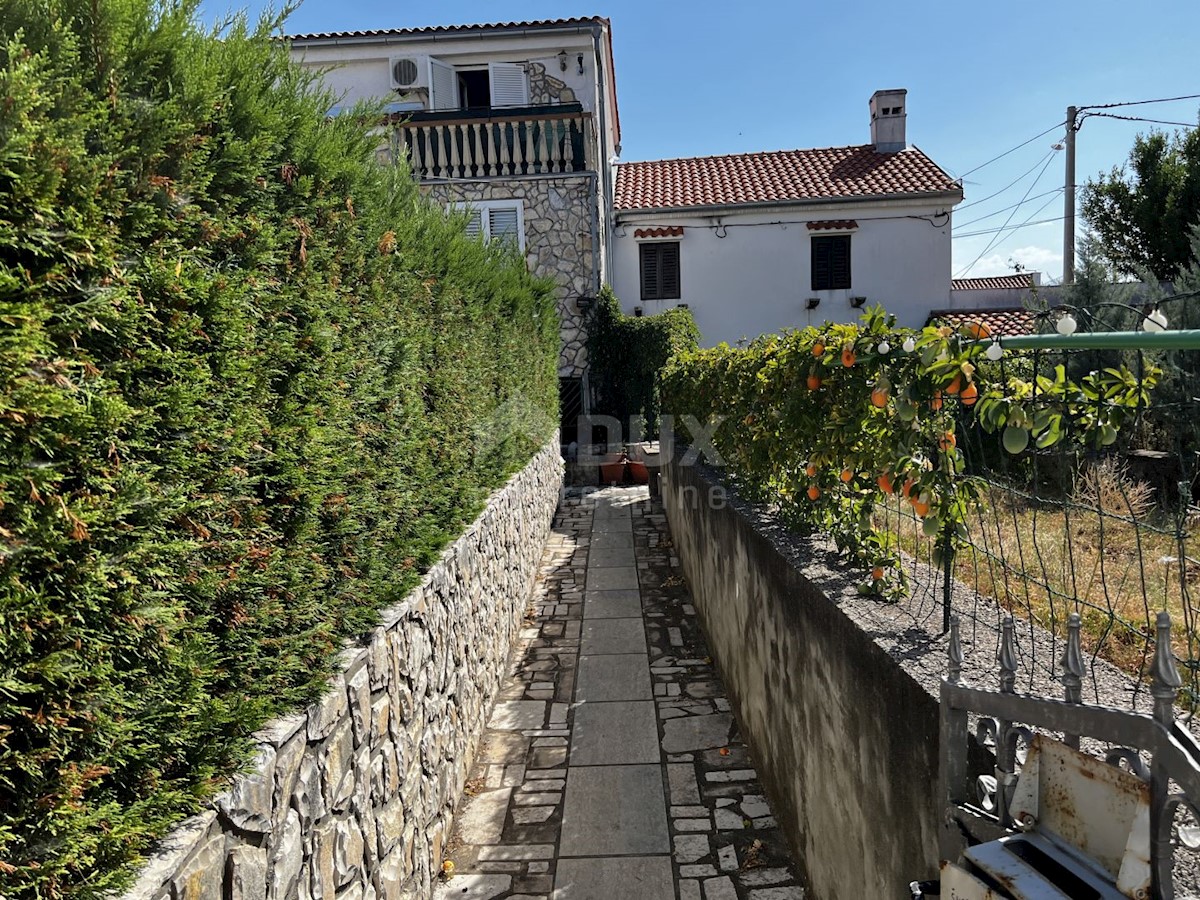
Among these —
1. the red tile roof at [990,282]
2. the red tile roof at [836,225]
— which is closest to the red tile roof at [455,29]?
the red tile roof at [836,225]

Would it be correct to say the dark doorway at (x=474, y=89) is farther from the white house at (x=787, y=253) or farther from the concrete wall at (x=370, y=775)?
the concrete wall at (x=370, y=775)

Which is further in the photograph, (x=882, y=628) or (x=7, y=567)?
(x=882, y=628)

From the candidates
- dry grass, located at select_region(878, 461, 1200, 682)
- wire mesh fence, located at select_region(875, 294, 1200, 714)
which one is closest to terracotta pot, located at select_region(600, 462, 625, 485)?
wire mesh fence, located at select_region(875, 294, 1200, 714)

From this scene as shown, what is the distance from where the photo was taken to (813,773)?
10.2 feet

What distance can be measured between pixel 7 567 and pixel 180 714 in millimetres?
554

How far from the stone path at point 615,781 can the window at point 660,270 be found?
36.9 ft

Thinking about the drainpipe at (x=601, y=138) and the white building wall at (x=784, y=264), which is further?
the white building wall at (x=784, y=264)

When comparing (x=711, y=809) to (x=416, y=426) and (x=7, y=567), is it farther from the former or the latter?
(x=7, y=567)

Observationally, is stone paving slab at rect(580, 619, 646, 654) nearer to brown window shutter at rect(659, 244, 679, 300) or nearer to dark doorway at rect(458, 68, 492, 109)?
brown window shutter at rect(659, 244, 679, 300)

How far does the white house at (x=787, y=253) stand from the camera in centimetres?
1709

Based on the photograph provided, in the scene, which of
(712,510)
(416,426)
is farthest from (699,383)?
(416,426)

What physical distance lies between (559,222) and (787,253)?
5870 millimetres

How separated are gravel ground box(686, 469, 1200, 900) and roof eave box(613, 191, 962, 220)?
14949 millimetres

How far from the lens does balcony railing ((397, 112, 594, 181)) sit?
14.0 metres
